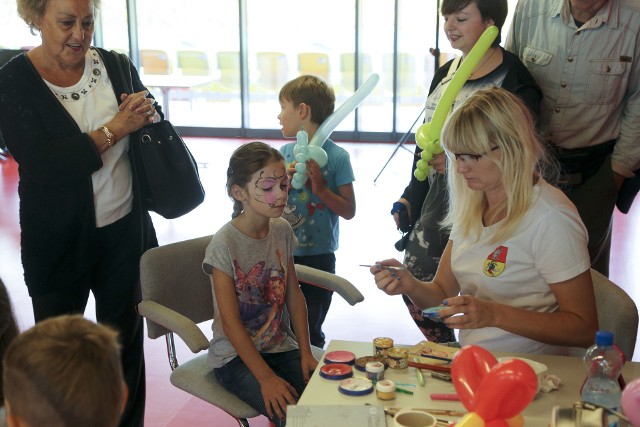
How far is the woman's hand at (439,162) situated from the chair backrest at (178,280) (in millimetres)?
787

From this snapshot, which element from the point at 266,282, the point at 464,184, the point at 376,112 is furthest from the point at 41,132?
the point at 376,112

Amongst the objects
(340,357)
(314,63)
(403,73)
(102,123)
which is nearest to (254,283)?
(340,357)

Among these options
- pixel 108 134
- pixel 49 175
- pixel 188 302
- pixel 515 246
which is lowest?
pixel 188 302

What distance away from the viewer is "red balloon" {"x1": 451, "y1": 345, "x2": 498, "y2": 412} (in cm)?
139

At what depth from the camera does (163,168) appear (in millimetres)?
2504

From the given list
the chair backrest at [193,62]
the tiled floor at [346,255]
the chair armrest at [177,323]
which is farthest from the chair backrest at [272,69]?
the chair armrest at [177,323]

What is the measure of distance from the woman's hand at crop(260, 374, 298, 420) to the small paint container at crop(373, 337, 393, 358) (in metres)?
→ 0.43

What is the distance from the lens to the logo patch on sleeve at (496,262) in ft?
6.51

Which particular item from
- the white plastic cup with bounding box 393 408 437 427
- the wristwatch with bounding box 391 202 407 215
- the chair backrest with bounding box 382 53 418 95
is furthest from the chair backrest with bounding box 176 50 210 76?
the white plastic cup with bounding box 393 408 437 427

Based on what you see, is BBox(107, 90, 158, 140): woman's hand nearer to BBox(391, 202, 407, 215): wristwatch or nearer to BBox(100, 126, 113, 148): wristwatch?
BBox(100, 126, 113, 148): wristwatch

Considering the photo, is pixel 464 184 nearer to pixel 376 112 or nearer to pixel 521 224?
pixel 521 224

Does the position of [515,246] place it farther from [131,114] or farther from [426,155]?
[131,114]

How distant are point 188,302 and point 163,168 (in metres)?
0.44

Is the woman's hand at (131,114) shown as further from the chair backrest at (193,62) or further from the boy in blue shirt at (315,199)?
the chair backrest at (193,62)
